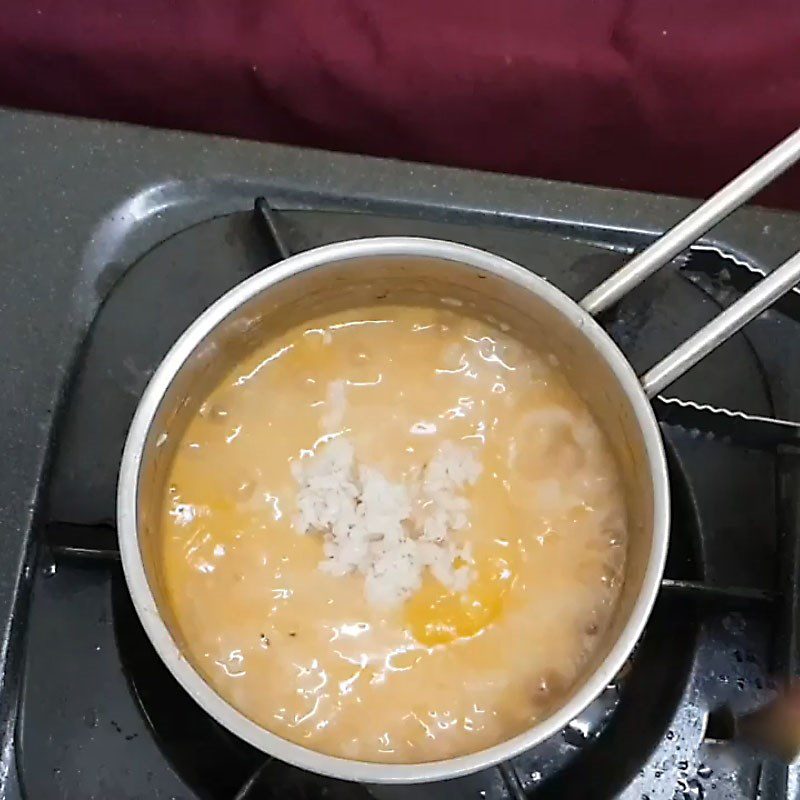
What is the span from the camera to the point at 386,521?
549 millimetres

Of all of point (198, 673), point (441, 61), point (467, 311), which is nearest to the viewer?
point (198, 673)

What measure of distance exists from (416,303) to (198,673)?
24 cm

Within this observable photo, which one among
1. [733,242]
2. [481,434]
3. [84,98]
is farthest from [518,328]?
[84,98]

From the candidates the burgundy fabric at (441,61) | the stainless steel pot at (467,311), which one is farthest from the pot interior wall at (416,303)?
the burgundy fabric at (441,61)

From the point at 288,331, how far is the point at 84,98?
32 cm

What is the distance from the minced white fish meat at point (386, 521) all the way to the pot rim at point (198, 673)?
0.10 meters

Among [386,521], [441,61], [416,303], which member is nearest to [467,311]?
[416,303]

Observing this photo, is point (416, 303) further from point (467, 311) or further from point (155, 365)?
point (155, 365)

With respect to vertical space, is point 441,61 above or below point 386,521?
above

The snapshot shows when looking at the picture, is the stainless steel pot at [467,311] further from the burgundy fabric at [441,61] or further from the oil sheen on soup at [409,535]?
the burgundy fabric at [441,61]

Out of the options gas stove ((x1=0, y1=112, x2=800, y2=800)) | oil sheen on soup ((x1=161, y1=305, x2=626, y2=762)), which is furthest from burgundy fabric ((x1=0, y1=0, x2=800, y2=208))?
oil sheen on soup ((x1=161, y1=305, x2=626, y2=762))

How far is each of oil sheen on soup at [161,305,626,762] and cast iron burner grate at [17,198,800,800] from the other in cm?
4

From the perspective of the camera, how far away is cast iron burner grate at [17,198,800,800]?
536 mm

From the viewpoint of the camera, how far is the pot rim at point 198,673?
0.46m
